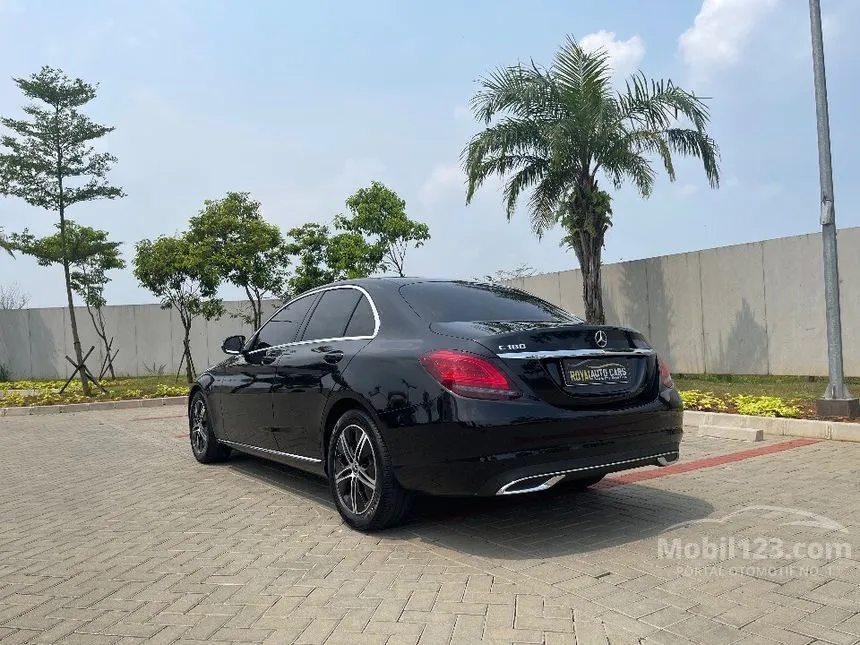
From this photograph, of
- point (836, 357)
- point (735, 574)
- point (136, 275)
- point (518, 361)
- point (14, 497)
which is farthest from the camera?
point (136, 275)

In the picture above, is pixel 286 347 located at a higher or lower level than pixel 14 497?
higher

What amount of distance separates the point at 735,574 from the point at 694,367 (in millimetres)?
12767

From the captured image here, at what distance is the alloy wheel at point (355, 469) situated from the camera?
4.68m

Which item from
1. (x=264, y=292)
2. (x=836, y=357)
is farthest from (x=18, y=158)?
(x=836, y=357)

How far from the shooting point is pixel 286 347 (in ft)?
19.2

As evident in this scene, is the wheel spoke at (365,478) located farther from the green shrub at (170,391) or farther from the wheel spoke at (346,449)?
the green shrub at (170,391)

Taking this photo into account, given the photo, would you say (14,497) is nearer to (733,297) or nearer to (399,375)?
(399,375)

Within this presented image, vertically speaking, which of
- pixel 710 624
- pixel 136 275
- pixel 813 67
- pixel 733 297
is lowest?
pixel 710 624

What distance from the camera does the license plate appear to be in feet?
14.0

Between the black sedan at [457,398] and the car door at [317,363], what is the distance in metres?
0.01

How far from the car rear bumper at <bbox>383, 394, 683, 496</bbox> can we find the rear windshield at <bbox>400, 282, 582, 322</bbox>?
0.86 metres

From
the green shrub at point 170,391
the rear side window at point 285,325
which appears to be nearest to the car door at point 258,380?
the rear side window at point 285,325

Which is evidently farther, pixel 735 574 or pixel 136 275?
pixel 136 275

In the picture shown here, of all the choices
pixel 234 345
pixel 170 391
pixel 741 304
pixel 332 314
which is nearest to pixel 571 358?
pixel 332 314
